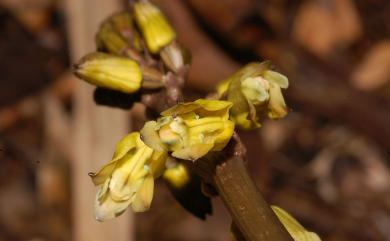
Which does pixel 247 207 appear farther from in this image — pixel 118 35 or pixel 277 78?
pixel 118 35

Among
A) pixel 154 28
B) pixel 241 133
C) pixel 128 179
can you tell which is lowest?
pixel 241 133

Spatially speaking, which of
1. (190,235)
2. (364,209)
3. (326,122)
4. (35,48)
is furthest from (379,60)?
(35,48)

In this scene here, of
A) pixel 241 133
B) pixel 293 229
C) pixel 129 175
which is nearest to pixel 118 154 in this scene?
pixel 129 175

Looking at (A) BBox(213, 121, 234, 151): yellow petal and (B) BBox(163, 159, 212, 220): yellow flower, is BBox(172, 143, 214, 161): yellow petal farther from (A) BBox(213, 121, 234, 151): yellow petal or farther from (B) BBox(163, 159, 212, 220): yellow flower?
(B) BBox(163, 159, 212, 220): yellow flower

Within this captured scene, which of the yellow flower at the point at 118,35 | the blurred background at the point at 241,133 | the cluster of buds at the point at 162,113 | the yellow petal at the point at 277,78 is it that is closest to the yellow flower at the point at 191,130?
the cluster of buds at the point at 162,113

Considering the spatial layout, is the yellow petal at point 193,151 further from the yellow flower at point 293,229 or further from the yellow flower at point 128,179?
the yellow flower at point 293,229
